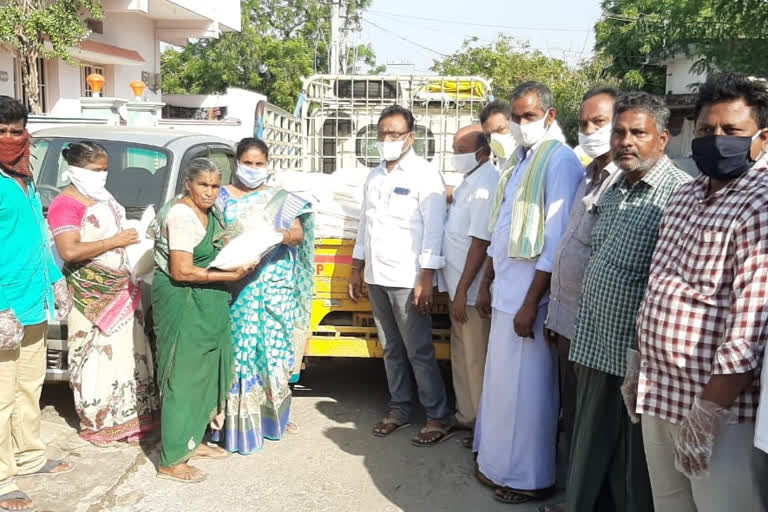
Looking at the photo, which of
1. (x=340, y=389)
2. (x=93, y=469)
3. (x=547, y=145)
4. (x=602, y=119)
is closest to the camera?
(x=602, y=119)

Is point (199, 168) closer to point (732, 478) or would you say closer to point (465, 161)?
point (465, 161)

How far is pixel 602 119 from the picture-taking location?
349cm

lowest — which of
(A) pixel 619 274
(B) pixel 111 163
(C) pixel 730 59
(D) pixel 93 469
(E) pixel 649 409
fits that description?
(D) pixel 93 469

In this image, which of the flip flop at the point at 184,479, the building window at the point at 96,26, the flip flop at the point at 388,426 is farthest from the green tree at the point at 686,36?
the building window at the point at 96,26

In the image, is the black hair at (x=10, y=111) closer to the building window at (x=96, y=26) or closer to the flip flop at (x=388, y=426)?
the flip flop at (x=388, y=426)

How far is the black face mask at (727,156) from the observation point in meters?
2.32

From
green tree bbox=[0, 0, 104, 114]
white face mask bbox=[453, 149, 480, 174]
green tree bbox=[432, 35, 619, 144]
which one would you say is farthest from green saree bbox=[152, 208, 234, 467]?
green tree bbox=[432, 35, 619, 144]

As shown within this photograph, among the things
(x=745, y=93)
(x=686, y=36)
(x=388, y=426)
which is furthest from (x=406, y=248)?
(x=686, y=36)

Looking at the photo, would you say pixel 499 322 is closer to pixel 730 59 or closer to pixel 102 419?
pixel 102 419

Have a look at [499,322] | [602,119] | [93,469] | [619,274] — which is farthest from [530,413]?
[93,469]

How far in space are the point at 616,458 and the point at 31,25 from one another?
30.8 feet

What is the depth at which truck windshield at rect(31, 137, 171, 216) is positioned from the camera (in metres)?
5.08

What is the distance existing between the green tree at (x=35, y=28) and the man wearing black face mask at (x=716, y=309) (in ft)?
31.0

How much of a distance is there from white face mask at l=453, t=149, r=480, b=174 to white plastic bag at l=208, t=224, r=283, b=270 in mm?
1175
